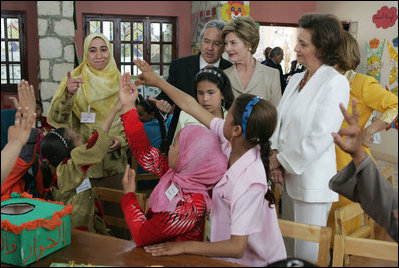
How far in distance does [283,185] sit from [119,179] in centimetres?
124

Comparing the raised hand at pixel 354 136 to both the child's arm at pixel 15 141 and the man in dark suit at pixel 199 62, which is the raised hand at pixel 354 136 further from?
the man in dark suit at pixel 199 62

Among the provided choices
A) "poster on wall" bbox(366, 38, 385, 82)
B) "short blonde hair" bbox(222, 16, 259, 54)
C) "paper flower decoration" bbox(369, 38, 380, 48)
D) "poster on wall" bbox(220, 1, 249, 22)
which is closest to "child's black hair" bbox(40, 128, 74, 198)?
"short blonde hair" bbox(222, 16, 259, 54)

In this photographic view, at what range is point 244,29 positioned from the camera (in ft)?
7.79

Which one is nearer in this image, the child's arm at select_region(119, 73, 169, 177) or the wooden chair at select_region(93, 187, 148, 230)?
the child's arm at select_region(119, 73, 169, 177)

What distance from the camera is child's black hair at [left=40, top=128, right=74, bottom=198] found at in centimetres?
201

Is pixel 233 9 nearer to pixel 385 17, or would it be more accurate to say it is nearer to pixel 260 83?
pixel 385 17

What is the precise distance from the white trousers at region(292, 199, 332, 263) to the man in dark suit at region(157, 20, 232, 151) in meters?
0.90

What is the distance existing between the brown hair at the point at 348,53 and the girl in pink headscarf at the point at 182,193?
33.5 inches

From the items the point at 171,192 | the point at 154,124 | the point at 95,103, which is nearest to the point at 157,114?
the point at 154,124

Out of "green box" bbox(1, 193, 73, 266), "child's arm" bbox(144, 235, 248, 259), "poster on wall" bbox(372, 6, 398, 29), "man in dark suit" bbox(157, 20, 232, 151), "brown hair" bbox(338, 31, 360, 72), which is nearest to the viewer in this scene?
"green box" bbox(1, 193, 73, 266)

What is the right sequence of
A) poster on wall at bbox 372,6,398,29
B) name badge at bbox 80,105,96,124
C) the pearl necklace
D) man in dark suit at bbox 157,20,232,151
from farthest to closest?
poster on wall at bbox 372,6,398,29 < name badge at bbox 80,105,96,124 < man in dark suit at bbox 157,20,232,151 < the pearl necklace

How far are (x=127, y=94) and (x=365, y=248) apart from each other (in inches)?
44.6

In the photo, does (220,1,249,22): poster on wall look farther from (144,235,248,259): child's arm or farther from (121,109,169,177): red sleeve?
(144,235,248,259): child's arm

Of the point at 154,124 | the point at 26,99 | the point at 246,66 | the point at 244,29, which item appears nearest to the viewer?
the point at 26,99
